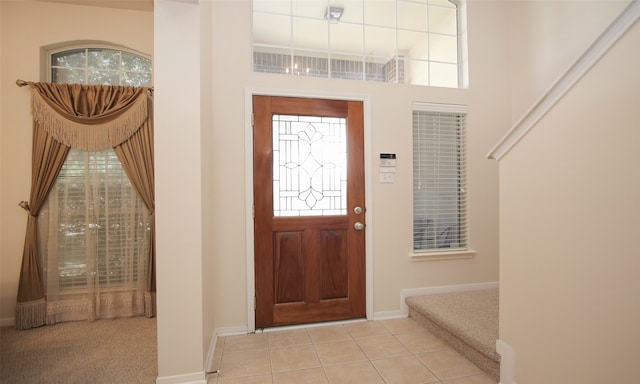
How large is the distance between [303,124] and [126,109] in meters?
1.73

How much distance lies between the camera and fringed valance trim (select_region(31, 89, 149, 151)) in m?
2.53

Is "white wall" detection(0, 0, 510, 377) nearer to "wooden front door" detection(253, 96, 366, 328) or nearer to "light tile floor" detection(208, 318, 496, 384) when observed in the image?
"wooden front door" detection(253, 96, 366, 328)

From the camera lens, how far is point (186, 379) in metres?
1.74

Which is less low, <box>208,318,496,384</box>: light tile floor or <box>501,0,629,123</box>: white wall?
<box>501,0,629,123</box>: white wall

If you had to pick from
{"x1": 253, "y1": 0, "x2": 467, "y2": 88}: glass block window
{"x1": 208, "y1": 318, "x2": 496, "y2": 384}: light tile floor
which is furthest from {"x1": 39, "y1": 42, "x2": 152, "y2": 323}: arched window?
{"x1": 253, "y1": 0, "x2": 467, "y2": 88}: glass block window

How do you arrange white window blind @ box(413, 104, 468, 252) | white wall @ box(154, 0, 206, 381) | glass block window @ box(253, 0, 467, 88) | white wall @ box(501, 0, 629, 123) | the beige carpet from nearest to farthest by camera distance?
white wall @ box(154, 0, 206, 381) < the beige carpet < white wall @ box(501, 0, 629, 123) < glass block window @ box(253, 0, 467, 88) < white window blind @ box(413, 104, 468, 252)

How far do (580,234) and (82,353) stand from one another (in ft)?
10.8

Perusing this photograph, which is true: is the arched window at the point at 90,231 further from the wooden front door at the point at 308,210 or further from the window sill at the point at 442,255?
the window sill at the point at 442,255

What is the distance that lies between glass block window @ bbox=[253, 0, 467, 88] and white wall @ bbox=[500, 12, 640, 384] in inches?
65.9

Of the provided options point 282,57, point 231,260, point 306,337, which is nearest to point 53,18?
point 282,57

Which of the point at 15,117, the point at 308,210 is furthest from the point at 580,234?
the point at 15,117

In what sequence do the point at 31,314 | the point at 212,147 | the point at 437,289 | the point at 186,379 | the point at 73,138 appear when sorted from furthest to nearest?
the point at 437,289
the point at 73,138
the point at 31,314
the point at 212,147
the point at 186,379

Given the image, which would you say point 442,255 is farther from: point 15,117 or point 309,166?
point 15,117

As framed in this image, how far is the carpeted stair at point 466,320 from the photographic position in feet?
6.14
